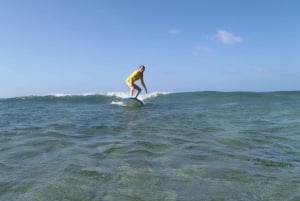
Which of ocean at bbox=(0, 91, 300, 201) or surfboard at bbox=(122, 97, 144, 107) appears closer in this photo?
ocean at bbox=(0, 91, 300, 201)

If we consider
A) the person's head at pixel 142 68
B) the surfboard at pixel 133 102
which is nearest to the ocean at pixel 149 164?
the surfboard at pixel 133 102

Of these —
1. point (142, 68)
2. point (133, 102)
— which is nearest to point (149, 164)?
point (133, 102)

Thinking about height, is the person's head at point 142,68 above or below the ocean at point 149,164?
above

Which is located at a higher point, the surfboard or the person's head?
the person's head

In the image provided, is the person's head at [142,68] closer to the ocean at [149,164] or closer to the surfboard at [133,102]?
the surfboard at [133,102]

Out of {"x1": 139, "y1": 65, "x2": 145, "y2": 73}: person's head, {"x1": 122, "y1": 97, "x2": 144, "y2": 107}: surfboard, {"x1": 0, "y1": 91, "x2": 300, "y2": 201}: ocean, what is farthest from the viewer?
{"x1": 139, "y1": 65, "x2": 145, "y2": 73}: person's head

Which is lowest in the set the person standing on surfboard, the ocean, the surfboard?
the ocean

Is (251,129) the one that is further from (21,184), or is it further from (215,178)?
(21,184)

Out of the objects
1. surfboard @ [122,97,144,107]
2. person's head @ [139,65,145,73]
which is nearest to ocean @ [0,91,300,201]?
surfboard @ [122,97,144,107]

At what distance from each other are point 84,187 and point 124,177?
84 cm

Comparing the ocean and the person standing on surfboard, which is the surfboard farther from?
the ocean

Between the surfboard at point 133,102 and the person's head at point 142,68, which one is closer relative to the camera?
the surfboard at point 133,102

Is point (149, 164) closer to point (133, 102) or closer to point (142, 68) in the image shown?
point (133, 102)

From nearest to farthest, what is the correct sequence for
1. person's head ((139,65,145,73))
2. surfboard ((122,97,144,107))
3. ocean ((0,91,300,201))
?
ocean ((0,91,300,201))
surfboard ((122,97,144,107))
person's head ((139,65,145,73))
